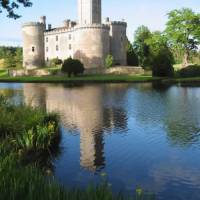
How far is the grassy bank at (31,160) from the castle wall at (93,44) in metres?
52.1

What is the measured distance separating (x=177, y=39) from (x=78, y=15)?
63.4ft

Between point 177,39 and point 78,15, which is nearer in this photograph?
point 177,39

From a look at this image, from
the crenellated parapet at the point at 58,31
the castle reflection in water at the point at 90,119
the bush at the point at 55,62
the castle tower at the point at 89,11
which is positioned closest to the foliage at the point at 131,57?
the castle tower at the point at 89,11

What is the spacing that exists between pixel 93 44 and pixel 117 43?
5999mm

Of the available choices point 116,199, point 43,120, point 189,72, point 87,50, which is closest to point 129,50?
point 87,50

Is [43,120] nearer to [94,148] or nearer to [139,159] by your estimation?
[94,148]

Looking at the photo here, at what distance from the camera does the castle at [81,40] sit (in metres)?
67.8

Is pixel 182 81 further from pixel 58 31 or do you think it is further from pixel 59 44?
pixel 58 31

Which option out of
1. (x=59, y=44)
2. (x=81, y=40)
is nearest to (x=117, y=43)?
(x=81, y=40)

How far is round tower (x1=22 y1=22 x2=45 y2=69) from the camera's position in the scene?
77438mm

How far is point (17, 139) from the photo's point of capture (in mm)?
12375

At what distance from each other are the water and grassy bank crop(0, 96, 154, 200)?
0.56 meters

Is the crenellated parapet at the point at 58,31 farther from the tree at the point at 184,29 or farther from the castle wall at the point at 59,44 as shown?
the tree at the point at 184,29

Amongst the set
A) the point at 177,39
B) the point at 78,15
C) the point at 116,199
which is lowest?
the point at 116,199
